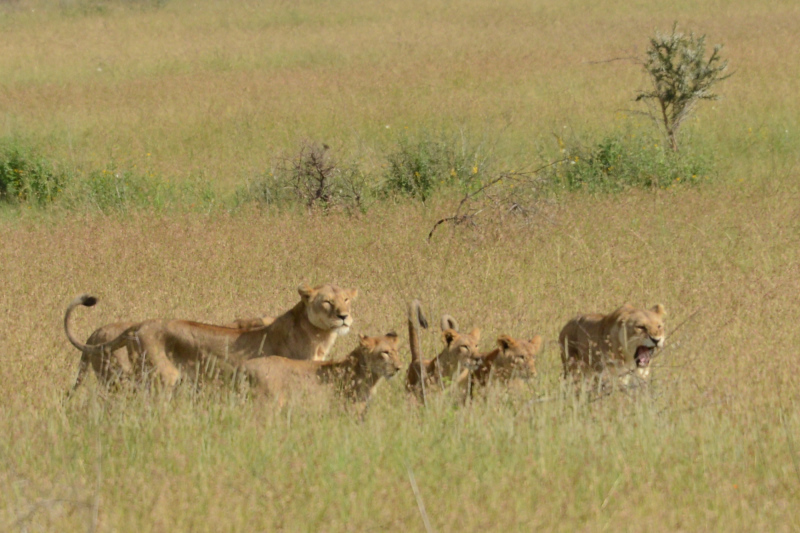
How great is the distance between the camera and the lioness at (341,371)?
581cm

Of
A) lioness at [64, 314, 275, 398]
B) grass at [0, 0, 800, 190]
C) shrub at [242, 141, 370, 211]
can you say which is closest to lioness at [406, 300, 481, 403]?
lioness at [64, 314, 275, 398]

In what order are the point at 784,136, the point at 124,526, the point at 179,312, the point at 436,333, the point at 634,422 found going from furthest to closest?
the point at 784,136, the point at 179,312, the point at 436,333, the point at 634,422, the point at 124,526

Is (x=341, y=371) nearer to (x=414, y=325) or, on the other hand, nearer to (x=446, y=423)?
(x=414, y=325)

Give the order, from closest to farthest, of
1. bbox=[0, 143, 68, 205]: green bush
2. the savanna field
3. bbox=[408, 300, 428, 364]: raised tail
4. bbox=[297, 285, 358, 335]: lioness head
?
the savanna field < bbox=[408, 300, 428, 364]: raised tail < bbox=[297, 285, 358, 335]: lioness head < bbox=[0, 143, 68, 205]: green bush

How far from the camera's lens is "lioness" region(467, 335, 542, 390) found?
5.77 meters

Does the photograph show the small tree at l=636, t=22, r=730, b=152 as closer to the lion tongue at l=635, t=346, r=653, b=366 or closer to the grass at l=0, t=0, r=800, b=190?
the grass at l=0, t=0, r=800, b=190

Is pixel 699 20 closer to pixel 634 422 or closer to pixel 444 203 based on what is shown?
pixel 444 203

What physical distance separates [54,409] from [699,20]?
27.9 metres

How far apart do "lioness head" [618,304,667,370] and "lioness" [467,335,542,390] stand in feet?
1.49

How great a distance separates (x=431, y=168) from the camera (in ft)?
45.4

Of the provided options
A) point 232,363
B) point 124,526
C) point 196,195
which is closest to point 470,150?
point 196,195

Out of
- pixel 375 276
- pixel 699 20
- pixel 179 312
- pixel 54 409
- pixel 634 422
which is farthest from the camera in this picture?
pixel 699 20

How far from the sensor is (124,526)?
3988 mm

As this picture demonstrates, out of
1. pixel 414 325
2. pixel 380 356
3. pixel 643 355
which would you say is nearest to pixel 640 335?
pixel 643 355
